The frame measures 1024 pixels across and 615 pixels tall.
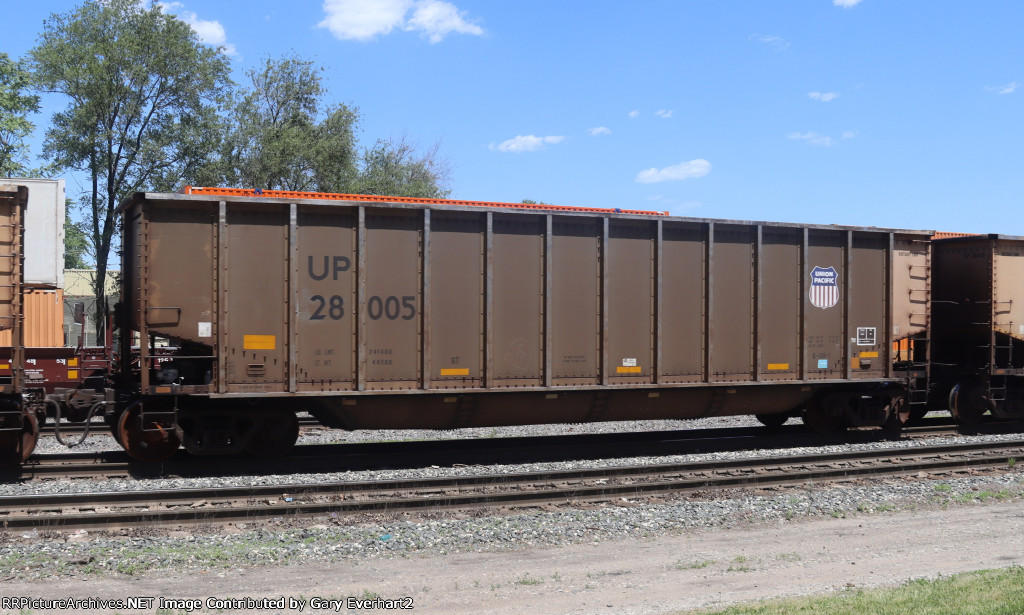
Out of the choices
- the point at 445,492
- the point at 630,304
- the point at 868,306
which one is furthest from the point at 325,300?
the point at 868,306

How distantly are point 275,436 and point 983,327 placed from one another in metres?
13.7

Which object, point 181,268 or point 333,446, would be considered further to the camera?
point 333,446

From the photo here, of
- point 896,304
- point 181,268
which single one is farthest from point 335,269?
point 896,304

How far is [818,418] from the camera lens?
1452cm

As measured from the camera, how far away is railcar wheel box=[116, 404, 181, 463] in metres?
10.7

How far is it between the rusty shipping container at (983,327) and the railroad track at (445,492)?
3.72 meters

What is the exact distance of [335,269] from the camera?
1120cm

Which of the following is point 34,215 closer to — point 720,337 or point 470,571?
point 470,571

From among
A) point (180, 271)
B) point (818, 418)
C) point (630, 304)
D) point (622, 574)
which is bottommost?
point (622, 574)

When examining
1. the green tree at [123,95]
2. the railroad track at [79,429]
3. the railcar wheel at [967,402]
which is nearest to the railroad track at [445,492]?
the railcar wheel at [967,402]

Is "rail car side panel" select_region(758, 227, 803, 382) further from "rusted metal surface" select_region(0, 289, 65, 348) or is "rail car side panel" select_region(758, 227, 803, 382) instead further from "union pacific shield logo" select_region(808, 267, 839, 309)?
"rusted metal surface" select_region(0, 289, 65, 348)

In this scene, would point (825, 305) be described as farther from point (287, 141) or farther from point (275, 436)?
point (287, 141)

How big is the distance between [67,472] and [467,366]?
5.67 m

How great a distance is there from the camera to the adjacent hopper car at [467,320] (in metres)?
10.7
